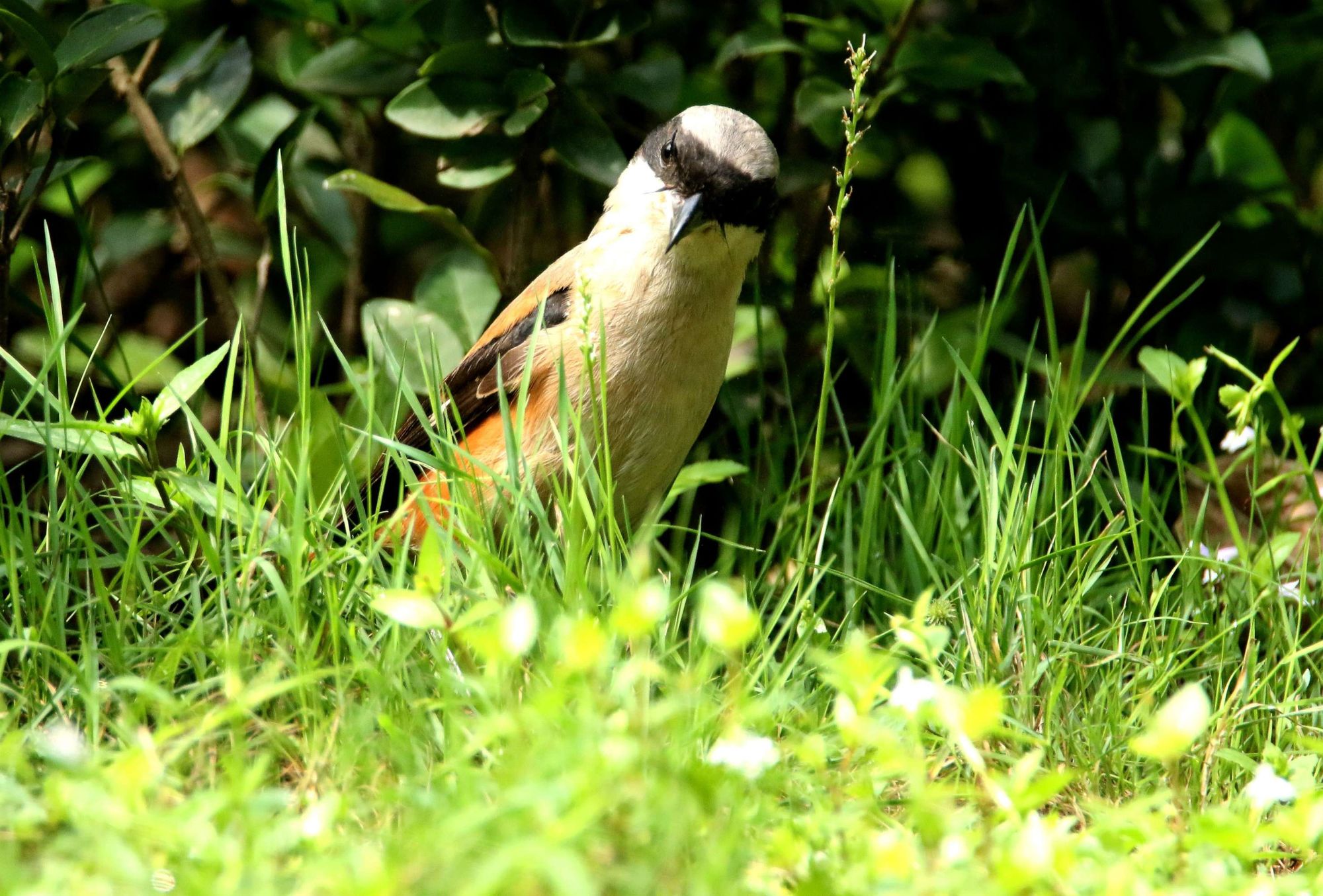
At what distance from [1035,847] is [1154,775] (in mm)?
936

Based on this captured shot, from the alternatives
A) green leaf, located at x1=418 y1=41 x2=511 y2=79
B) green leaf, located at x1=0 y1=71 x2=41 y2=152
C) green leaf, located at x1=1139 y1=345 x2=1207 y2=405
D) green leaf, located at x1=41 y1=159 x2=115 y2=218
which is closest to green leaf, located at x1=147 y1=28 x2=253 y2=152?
green leaf, located at x1=41 y1=159 x2=115 y2=218

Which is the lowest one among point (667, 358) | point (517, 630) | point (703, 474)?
point (703, 474)

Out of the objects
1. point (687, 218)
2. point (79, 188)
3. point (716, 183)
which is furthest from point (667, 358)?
point (79, 188)

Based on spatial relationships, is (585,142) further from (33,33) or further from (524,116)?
(33,33)

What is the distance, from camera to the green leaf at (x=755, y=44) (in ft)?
13.2

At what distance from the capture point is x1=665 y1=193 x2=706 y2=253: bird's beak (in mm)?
3381

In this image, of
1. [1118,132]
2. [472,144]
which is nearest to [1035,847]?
[472,144]

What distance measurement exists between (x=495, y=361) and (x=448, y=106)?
2.65ft

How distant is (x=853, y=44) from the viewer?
13.8 feet

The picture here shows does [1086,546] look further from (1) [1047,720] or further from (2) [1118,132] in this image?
(2) [1118,132]

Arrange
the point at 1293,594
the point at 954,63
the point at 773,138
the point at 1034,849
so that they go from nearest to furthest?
the point at 1034,849 → the point at 1293,594 → the point at 954,63 → the point at 773,138

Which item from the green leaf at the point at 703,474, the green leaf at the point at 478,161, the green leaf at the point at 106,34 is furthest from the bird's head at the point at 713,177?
the green leaf at the point at 106,34

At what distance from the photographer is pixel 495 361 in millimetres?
3750

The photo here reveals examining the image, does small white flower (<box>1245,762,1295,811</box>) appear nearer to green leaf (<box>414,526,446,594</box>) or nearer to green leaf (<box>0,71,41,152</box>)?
green leaf (<box>414,526,446,594</box>)
